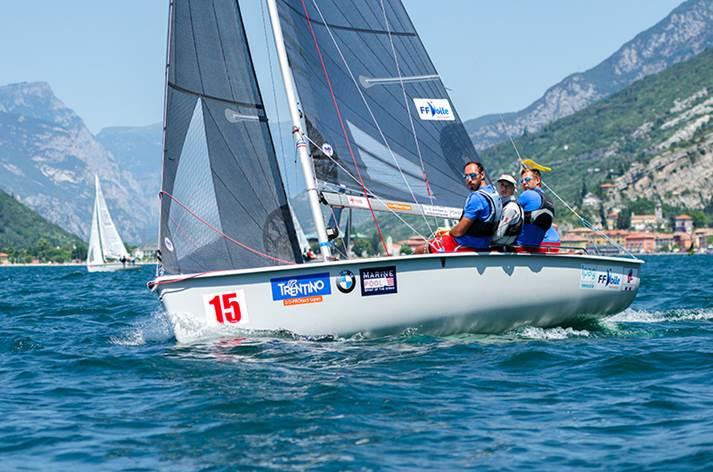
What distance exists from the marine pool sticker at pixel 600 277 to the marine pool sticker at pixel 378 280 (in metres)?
2.50

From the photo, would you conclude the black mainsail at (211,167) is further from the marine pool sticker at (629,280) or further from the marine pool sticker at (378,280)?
the marine pool sticker at (629,280)

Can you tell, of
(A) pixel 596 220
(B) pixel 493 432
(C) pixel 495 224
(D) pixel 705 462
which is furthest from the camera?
(A) pixel 596 220

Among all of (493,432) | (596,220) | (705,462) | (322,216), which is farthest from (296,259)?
(596,220)

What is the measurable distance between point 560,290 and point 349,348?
9.35 feet

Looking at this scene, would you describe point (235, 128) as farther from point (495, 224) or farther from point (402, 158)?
point (495, 224)

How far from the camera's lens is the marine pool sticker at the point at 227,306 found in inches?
424

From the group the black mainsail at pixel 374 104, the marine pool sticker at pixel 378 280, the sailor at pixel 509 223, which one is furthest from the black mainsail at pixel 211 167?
the sailor at pixel 509 223

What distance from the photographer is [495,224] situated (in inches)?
439

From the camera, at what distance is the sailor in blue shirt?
11.0m

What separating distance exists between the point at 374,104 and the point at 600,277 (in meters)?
3.63

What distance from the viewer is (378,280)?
1080cm

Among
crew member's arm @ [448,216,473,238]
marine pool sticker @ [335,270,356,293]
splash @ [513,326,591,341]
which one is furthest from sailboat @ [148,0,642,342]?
crew member's arm @ [448,216,473,238]

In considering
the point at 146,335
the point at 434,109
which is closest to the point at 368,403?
the point at 146,335

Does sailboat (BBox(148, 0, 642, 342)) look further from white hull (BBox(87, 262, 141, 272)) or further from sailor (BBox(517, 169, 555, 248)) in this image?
white hull (BBox(87, 262, 141, 272))
